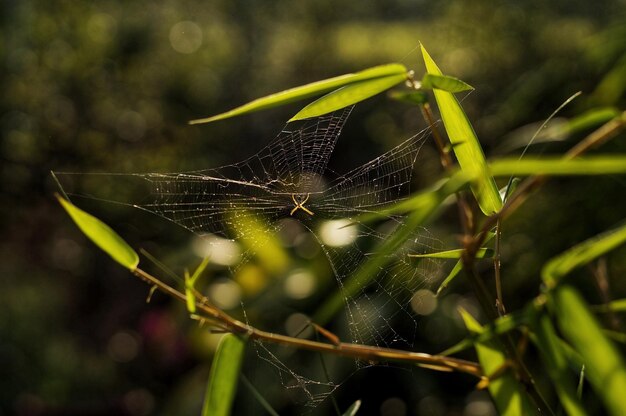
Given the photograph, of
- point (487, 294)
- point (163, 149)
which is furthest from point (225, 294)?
point (163, 149)

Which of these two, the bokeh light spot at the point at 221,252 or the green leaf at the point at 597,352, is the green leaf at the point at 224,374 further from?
the bokeh light spot at the point at 221,252

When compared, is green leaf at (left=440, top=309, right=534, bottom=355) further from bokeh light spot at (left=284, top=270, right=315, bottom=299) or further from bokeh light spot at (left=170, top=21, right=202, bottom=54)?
bokeh light spot at (left=170, top=21, right=202, bottom=54)

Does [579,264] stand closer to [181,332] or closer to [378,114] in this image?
[181,332]

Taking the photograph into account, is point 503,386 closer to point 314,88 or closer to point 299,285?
point 314,88

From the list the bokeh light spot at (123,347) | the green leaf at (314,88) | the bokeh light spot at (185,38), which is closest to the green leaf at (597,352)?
the green leaf at (314,88)

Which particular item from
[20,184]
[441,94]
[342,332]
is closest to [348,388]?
[342,332]

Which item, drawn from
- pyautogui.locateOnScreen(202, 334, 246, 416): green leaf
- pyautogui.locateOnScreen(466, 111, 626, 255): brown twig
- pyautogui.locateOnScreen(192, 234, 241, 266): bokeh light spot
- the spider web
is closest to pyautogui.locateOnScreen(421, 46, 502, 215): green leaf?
pyautogui.locateOnScreen(466, 111, 626, 255): brown twig
